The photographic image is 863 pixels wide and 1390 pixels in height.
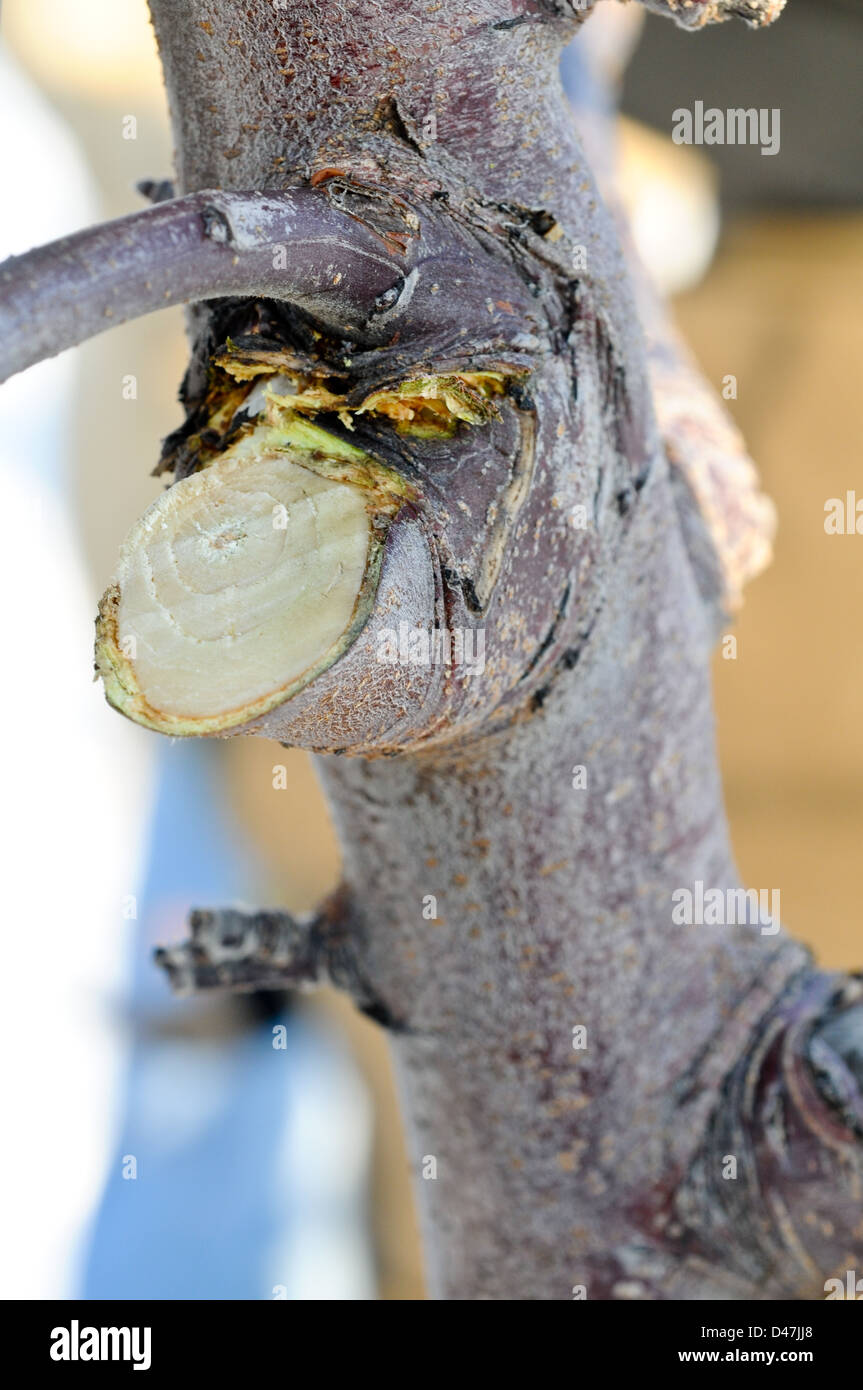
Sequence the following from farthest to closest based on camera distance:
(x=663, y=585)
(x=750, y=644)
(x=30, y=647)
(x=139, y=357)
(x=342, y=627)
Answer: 1. (x=139, y=357)
2. (x=750, y=644)
3. (x=30, y=647)
4. (x=663, y=585)
5. (x=342, y=627)

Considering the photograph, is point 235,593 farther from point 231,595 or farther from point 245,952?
point 245,952

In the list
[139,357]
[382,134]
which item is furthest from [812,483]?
[382,134]

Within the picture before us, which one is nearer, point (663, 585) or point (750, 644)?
point (663, 585)

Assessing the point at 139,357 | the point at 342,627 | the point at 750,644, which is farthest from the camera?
the point at 139,357

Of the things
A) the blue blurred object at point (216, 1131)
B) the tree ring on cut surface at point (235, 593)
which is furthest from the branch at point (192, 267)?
the blue blurred object at point (216, 1131)

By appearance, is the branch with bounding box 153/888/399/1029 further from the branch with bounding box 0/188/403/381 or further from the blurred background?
the blurred background

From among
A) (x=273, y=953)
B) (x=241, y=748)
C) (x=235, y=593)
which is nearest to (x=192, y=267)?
(x=235, y=593)

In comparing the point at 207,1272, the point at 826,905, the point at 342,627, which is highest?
the point at 342,627
